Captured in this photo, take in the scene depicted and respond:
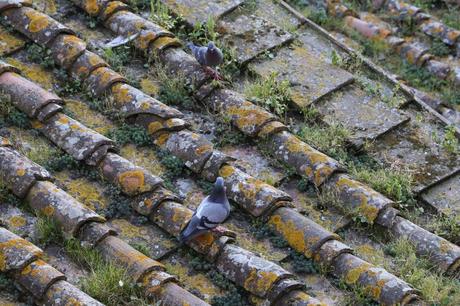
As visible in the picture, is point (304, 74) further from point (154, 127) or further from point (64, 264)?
point (64, 264)

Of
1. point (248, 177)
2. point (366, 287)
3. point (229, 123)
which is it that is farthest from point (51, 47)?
point (366, 287)

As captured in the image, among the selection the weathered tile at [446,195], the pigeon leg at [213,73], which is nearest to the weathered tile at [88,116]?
the pigeon leg at [213,73]

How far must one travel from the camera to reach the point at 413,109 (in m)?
7.78

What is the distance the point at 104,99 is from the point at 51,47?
27.5 inches

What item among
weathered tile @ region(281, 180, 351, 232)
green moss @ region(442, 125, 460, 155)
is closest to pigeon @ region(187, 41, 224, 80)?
weathered tile @ region(281, 180, 351, 232)

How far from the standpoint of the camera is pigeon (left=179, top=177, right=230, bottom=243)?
230 inches

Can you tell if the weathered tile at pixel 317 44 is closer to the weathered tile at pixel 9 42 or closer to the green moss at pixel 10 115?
the weathered tile at pixel 9 42

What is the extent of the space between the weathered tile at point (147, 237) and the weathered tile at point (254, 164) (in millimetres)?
1002

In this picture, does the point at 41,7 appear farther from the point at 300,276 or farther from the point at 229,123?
the point at 300,276

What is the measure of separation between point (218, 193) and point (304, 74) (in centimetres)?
209

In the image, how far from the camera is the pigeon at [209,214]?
5834mm

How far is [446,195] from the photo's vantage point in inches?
272

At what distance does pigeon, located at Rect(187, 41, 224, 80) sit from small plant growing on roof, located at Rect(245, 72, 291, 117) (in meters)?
0.31

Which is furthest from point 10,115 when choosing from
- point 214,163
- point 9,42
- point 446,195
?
point 446,195
